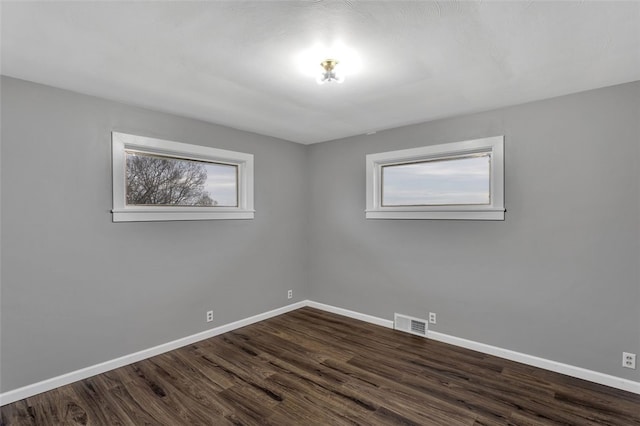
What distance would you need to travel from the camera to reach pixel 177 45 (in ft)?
6.45

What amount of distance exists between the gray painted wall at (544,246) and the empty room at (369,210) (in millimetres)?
17

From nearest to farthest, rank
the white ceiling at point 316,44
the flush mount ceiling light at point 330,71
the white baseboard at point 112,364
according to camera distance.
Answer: the white ceiling at point 316,44, the flush mount ceiling light at point 330,71, the white baseboard at point 112,364

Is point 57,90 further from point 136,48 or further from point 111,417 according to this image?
point 111,417

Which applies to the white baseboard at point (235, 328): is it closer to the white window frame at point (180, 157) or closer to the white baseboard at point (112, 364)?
the white baseboard at point (112, 364)

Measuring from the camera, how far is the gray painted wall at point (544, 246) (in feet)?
8.41

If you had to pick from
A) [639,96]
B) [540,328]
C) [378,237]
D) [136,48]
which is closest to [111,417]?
[136,48]

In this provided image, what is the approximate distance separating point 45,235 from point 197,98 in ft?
5.30

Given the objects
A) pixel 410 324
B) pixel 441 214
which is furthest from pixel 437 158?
pixel 410 324

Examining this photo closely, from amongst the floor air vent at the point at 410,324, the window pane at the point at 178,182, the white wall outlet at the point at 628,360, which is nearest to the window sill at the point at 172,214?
the window pane at the point at 178,182

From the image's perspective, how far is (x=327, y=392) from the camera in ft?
8.30

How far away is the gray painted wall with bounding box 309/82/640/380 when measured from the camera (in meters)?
2.56

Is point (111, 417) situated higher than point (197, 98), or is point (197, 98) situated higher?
point (197, 98)

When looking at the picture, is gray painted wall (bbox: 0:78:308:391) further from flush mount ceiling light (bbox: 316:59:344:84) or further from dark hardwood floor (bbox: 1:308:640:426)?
flush mount ceiling light (bbox: 316:59:344:84)

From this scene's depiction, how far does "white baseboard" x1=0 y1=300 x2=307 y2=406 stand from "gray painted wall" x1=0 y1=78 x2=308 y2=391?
5cm
